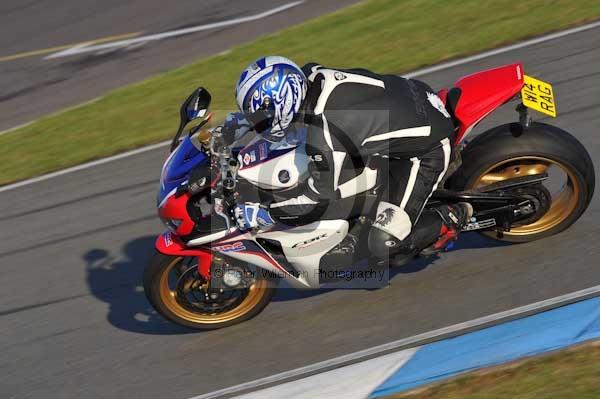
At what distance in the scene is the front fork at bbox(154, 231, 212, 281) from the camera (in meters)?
5.99

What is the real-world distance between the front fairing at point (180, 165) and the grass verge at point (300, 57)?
4179mm

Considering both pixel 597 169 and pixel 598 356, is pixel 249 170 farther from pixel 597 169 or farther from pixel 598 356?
pixel 597 169

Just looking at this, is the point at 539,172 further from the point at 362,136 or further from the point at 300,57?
the point at 300,57

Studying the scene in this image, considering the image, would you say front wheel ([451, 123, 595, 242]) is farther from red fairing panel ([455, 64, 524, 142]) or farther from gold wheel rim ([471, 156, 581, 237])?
red fairing panel ([455, 64, 524, 142])

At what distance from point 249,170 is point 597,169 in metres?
3.37

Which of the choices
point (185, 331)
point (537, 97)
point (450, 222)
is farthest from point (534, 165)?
point (185, 331)

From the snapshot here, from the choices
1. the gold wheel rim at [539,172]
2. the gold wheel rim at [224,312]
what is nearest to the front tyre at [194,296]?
the gold wheel rim at [224,312]

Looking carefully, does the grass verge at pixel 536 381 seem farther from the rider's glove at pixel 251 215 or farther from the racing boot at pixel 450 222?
the rider's glove at pixel 251 215

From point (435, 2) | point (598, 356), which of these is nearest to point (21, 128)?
point (435, 2)

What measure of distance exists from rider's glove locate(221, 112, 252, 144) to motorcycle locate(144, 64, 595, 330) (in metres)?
0.13

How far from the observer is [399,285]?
656 centimetres

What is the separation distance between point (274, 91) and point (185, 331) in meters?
2.13

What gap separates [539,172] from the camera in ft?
21.0

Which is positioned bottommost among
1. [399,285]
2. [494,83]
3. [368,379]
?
[368,379]
